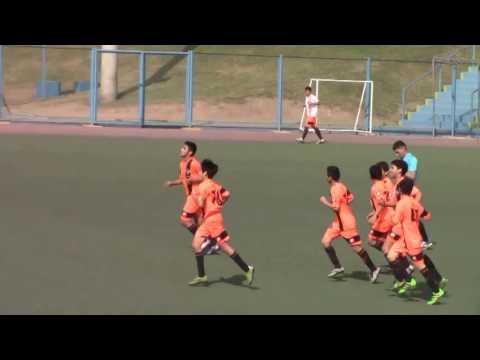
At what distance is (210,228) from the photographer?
1214 centimetres

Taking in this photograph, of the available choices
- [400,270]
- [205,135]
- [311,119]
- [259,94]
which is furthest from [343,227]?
[259,94]

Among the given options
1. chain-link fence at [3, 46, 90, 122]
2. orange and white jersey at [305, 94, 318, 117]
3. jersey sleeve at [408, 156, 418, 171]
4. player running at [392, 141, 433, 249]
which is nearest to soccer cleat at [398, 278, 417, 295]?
player running at [392, 141, 433, 249]

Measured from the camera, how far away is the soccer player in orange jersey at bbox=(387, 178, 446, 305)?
1132cm

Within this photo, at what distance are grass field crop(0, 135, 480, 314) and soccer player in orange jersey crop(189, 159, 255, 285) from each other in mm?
248

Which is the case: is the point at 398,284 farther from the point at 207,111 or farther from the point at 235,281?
the point at 207,111

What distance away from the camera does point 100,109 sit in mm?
45281

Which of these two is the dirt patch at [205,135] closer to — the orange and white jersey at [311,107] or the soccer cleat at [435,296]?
the orange and white jersey at [311,107]

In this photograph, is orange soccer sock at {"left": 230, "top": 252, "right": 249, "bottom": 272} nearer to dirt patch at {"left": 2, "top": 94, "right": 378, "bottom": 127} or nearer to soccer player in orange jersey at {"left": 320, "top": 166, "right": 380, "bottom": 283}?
soccer player in orange jersey at {"left": 320, "top": 166, "right": 380, "bottom": 283}

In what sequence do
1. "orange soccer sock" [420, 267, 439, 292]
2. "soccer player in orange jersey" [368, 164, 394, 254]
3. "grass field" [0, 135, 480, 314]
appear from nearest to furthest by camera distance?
1. "orange soccer sock" [420, 267, 439, 292]
2. "grass field" [0, 135, 480, 314]
3. "soccer player in orange jersey" [368, 164, 394, 254]

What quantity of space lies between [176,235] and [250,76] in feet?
113

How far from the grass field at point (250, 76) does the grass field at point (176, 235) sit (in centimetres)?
1867

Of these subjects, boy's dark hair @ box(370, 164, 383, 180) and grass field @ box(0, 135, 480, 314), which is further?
boy's dark hair @ box(370, 164, 383, 180)

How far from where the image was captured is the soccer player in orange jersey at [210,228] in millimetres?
12083
